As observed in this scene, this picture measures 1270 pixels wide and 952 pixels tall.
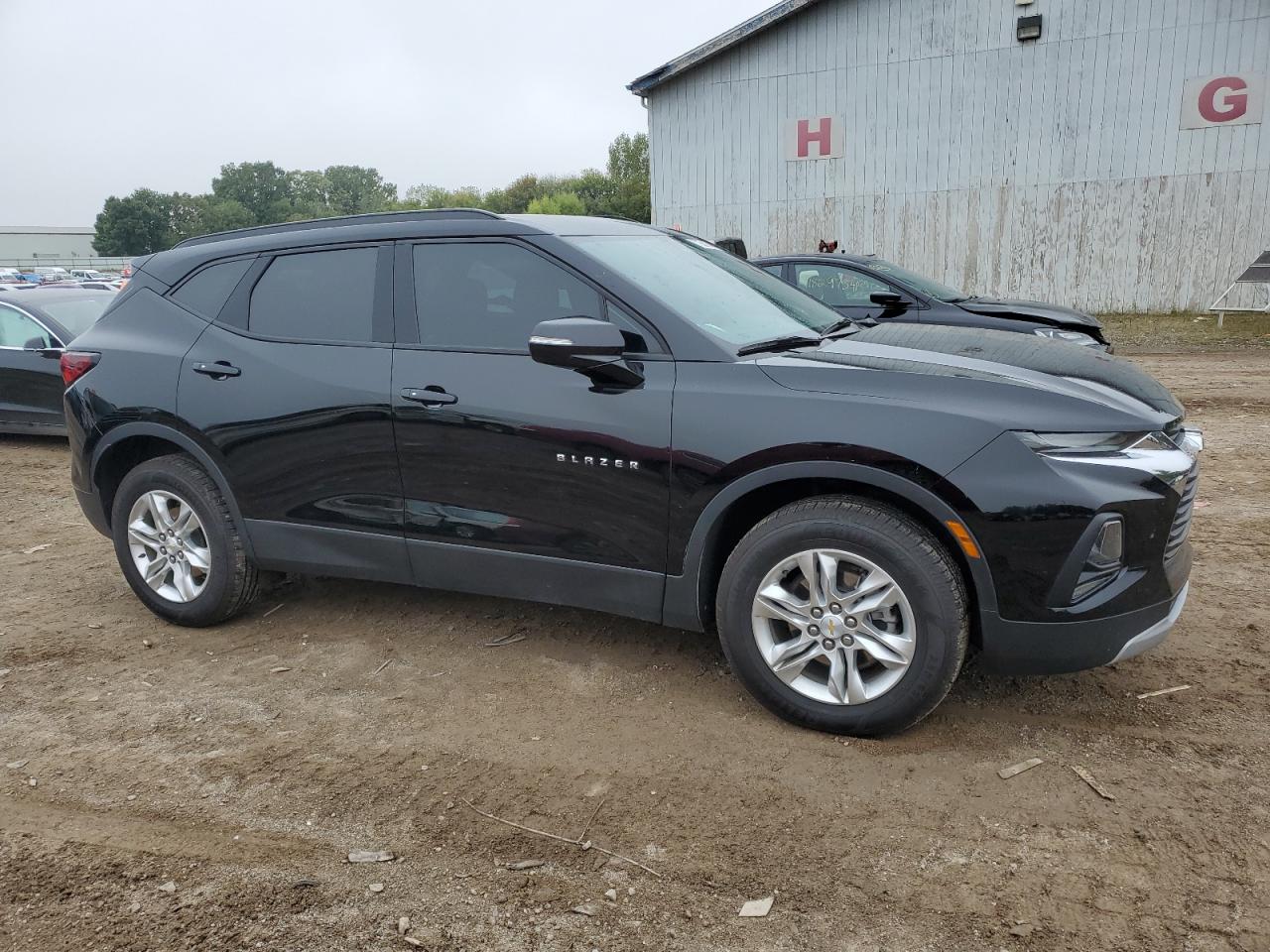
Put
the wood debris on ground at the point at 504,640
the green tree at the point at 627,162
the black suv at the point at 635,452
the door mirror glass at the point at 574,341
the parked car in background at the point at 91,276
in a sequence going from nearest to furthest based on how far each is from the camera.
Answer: the black suv at the point at 635,452
the door mirror glass at the point at 574,341
the wood debris on ground at the point at 504,640
the parked car in background at the point at 91,276
the green tree at the point at 627,162

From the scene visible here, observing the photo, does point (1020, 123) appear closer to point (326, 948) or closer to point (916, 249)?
point (916, 249)

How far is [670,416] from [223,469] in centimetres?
219

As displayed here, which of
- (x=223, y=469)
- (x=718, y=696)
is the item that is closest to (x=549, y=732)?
(x=718, y=696)

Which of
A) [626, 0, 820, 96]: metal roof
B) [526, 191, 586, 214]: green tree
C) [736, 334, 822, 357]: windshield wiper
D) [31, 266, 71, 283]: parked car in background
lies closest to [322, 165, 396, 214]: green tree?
[526, 191, 586, 214]: green tree

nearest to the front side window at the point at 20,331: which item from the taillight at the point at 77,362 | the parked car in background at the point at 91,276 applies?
the taillight at the point at 77,362

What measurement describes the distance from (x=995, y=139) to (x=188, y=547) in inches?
716

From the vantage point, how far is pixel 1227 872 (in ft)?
8.13

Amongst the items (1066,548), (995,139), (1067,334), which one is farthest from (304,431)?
(995,139)

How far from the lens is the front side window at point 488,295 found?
365 centimetres

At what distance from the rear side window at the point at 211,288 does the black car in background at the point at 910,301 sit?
5515 millimetres

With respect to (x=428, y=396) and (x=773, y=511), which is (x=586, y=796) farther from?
(x=428, y=396)

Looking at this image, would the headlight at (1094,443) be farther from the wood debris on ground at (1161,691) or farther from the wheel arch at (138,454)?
the wheel arch at (138,454)

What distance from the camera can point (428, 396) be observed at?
3742 mm

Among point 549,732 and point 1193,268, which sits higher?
point 1193,268
